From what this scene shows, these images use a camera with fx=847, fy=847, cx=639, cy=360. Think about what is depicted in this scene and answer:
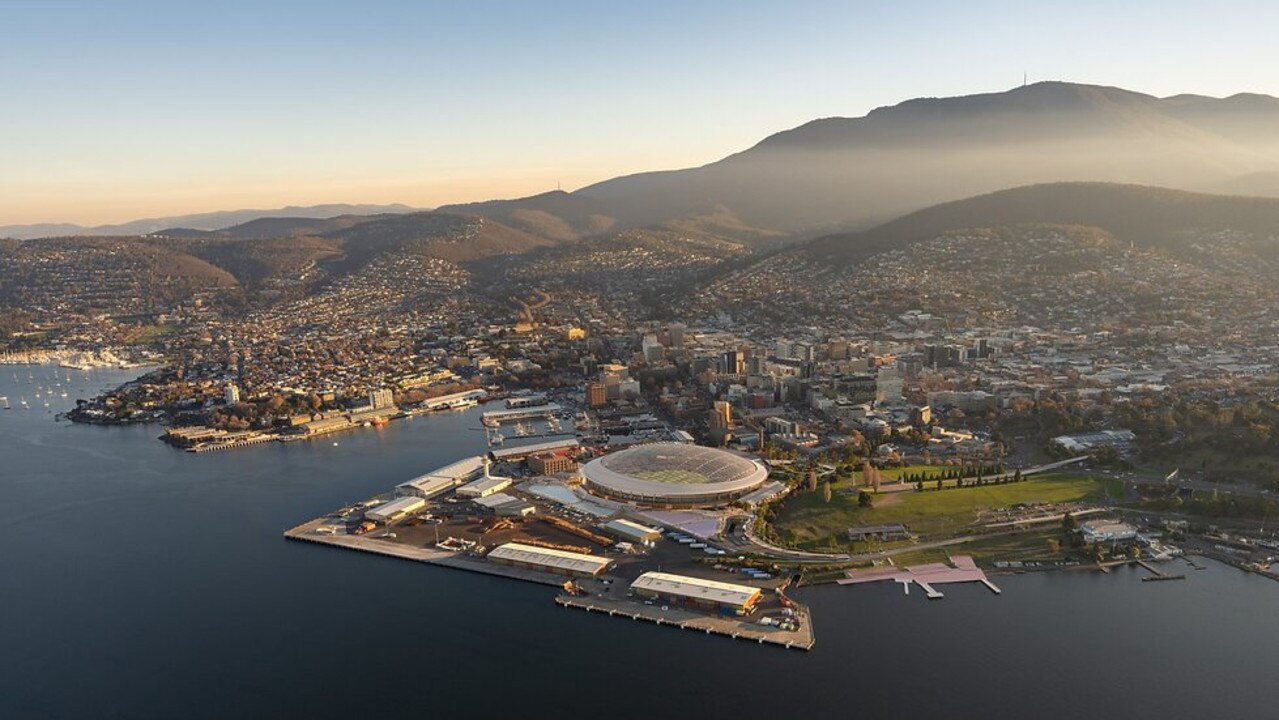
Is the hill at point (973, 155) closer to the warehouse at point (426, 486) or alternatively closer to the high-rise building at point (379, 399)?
the high-rise building at point (379, 399)

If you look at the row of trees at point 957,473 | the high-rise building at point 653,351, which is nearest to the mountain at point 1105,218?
the high-rise building at point 653,351

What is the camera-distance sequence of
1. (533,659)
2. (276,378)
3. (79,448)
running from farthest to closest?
(276,378) → (79,448) → (533,659)

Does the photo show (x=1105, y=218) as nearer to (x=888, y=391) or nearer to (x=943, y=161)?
(x=888, y=391)

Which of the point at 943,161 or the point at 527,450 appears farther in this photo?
the point at 943,161

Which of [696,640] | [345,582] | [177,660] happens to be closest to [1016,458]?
[696,640]

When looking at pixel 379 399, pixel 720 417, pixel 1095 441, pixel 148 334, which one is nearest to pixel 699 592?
pixel 720 417

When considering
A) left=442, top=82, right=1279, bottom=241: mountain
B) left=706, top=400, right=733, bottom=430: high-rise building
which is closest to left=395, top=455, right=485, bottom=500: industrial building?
left=706, top=400, right=733, bottom=430: high-rise building

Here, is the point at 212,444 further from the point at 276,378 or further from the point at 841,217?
the point at 841,217
